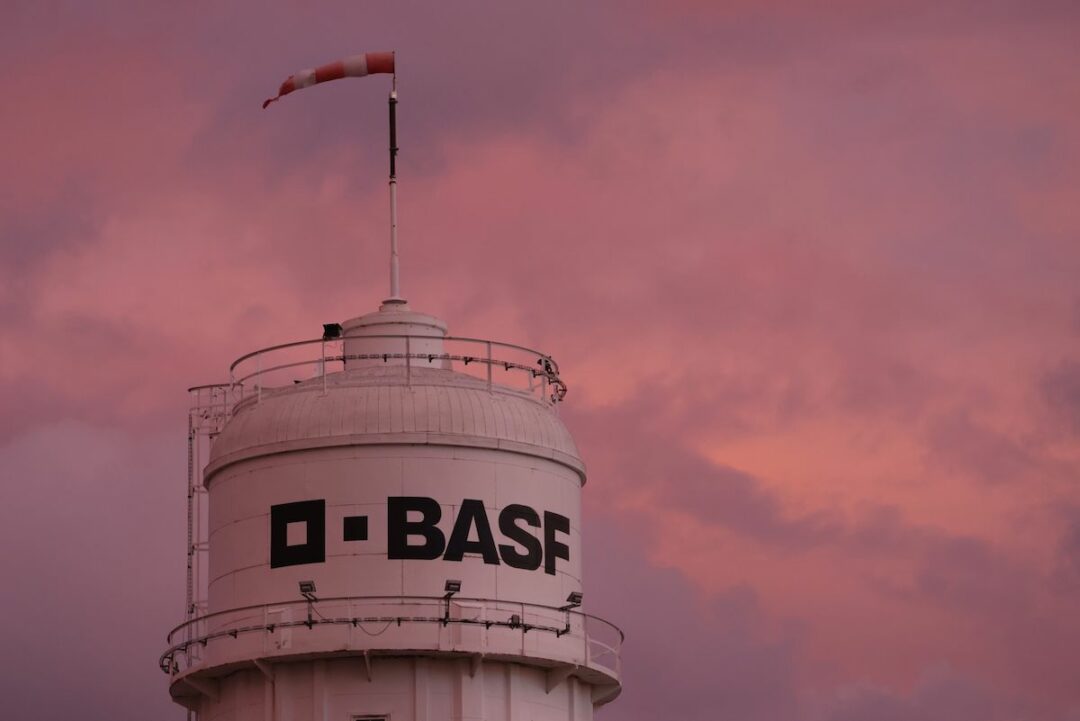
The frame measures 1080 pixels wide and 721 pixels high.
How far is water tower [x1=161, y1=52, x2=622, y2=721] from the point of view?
76.2 m

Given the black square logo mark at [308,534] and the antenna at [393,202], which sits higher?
the antenna at [393,202]

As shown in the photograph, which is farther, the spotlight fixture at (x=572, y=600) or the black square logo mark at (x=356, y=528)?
the spotlight fixture at (x=572, y=600)

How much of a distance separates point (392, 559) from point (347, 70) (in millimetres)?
15814

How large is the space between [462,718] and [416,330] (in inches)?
448

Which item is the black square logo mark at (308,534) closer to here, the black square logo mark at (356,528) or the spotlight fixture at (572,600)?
the black square logo mark at (356,528)

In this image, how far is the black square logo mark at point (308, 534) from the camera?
253 feet

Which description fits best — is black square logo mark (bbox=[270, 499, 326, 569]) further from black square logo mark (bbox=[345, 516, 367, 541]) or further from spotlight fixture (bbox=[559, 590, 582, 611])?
spotlight fixture (bbox=[559, 590, 582, 611])

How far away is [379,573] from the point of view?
252 ft

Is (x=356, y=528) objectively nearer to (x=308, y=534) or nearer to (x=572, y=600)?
(x=308, y=534)

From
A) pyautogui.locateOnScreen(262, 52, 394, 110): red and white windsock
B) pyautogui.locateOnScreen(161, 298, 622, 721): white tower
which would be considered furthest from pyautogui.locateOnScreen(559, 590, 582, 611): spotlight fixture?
pyautogui.locateOnScreen(262, 52, 394, 110): red and white windsock

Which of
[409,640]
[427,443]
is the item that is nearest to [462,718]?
[409,640]

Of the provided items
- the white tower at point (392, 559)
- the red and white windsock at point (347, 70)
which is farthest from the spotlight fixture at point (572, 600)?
the red and white windsock at point (347, 70)

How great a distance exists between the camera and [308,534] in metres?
77.4

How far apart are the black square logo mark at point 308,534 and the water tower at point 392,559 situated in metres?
0.04
